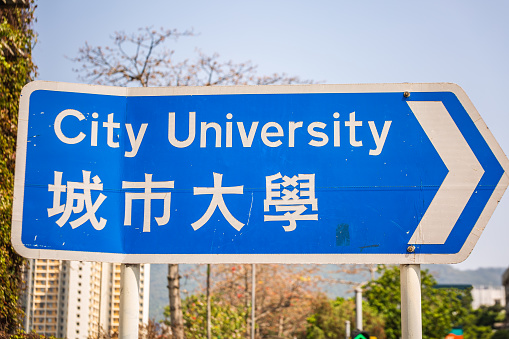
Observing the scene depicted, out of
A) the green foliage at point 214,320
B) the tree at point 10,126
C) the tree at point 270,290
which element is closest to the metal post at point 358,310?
the tree at point 10,126

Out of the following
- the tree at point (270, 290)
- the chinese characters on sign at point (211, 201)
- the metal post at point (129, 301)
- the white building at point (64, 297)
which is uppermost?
the tree at point (270, 290)

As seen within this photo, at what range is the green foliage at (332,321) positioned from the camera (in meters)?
41.2

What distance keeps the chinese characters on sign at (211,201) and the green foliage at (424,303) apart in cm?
4257

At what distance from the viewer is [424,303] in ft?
146

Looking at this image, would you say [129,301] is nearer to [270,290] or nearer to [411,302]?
[411,302]

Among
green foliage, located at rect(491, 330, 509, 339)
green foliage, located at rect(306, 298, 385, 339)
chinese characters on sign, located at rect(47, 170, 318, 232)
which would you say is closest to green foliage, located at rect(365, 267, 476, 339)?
green foliage, located at rect(306, 298, 385, 339)

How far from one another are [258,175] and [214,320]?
2686 centimetres

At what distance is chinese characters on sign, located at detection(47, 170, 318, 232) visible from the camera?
2957 mm

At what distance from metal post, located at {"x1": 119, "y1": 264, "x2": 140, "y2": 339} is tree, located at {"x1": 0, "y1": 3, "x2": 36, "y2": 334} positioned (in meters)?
7.10

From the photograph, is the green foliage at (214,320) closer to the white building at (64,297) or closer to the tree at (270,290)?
the tree at (270,290)

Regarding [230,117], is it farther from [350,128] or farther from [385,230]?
[385,230]

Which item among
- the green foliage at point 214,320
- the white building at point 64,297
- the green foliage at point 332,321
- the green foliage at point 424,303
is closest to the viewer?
the white building at point 64,297

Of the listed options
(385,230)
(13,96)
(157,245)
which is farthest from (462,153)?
(13,96)

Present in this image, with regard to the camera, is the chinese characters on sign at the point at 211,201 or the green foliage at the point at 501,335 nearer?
the chinese characters on sign at the point at 211,201
